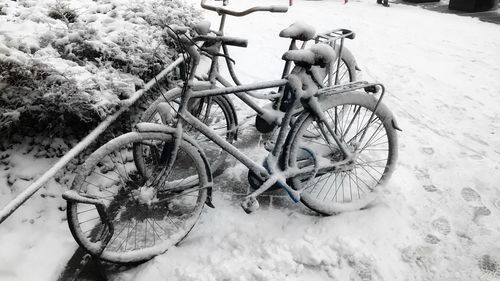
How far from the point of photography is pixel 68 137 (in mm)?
3660

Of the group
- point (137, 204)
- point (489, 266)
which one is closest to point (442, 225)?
point (489, 266)

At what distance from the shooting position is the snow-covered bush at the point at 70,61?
3.16 metres

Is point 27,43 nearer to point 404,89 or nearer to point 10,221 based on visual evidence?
point 10,221

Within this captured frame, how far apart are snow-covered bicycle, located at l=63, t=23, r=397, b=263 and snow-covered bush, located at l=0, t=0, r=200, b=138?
59cm

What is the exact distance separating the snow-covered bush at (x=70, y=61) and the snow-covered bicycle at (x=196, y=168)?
1.92ft

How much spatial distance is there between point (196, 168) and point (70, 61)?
5.34ft

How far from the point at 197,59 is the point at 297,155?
1402 mm

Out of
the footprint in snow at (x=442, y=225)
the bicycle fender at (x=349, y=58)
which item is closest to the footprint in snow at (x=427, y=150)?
the footprint in snow at (x=442, y=225)

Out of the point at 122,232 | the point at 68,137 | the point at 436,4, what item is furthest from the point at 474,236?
the point at 436,4

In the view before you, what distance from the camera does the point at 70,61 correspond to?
3.41 m

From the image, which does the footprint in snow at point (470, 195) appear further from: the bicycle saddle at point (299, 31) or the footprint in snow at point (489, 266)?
the bicycle saddle at point (299, 31)

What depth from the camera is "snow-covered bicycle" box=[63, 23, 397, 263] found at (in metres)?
2.70

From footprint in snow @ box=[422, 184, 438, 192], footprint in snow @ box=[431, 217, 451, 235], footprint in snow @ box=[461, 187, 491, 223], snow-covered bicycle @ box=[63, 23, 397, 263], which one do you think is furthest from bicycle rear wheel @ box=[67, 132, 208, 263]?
footprint in snow @ box=[461, 187, 491, 223]

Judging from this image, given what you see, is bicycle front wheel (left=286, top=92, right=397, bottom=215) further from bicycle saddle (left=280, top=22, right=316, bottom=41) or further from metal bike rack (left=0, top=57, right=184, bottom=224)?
metal bike rack (left=0, top=57, right=184, bottom=224)
